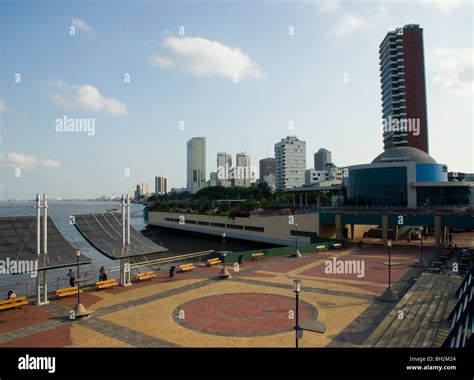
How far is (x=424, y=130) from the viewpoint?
11681 centimetres

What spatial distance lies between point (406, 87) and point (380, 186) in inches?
3125

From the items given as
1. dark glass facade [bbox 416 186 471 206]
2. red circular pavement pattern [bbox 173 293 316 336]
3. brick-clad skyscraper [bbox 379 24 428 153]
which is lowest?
red circular pavement pattern [bbox 173 293 316 336]

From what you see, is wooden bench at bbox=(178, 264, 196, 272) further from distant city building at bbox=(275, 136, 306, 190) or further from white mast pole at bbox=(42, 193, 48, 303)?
distant city building at bbox=(275, 136, 306, 190)

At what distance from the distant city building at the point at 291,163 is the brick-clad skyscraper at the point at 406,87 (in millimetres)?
72474

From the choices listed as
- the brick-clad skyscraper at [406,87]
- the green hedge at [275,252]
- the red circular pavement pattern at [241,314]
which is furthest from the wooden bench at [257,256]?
the brick-clad skyscraper at [406,87]

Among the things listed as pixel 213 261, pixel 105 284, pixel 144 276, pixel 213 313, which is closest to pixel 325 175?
pixel 213 261

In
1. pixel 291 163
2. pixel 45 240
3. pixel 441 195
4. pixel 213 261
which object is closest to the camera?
pixel 45 240

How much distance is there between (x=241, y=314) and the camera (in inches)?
671

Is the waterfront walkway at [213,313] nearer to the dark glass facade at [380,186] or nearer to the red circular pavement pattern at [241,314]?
the red circular pavement pattern at [241,314]

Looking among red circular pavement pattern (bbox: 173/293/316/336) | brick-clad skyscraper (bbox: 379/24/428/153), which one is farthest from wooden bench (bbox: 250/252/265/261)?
brick-clad skyscraper (bbox: 379/24/428/153)

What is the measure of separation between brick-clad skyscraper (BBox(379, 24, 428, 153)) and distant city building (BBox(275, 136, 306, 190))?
238 feet

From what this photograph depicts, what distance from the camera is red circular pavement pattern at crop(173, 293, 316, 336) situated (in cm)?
1512

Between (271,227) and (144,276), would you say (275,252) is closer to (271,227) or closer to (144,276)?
(144,276)
